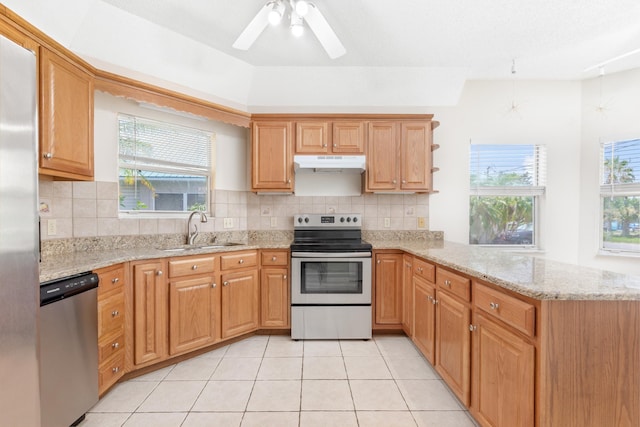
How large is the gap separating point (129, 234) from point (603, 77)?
524 cm

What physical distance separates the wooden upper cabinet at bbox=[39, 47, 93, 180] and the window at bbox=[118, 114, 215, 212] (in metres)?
0.54

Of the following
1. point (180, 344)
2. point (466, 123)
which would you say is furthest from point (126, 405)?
point (466, 123)

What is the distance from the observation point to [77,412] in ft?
5.35

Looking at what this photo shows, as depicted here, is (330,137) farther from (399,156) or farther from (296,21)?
(296,21)

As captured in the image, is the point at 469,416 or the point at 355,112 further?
the point at 355,112

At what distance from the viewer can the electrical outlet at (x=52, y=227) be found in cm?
211

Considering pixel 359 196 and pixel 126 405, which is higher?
pixel 359 196

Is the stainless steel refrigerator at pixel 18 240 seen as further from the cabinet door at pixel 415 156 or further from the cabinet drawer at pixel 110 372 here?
the cabinet door at pixel 415 156

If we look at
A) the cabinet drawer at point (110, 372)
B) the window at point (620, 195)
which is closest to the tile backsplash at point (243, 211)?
the cabinet drawer at point (110, 372)

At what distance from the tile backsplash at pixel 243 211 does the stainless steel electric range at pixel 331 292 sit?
0.72 metres

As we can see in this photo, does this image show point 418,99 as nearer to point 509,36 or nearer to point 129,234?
point 509,36

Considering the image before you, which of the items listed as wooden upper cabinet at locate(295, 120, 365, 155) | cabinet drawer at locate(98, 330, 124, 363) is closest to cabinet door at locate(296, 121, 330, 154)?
wooden upper cabinet at locate(295, 120, 365, 155)

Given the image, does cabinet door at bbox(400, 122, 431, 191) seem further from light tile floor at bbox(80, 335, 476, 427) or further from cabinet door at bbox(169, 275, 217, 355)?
cabinet door at bbox(169, 275, 217, 355)

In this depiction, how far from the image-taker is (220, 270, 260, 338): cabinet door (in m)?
2.58
